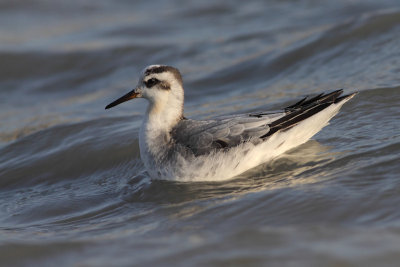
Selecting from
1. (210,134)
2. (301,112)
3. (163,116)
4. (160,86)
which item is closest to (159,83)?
(160,86)

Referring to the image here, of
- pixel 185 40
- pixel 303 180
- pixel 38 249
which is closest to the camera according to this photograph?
pixel 38 249

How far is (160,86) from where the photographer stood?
750cm

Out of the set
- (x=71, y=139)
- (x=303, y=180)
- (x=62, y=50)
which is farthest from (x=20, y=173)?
(x=62, y=50)

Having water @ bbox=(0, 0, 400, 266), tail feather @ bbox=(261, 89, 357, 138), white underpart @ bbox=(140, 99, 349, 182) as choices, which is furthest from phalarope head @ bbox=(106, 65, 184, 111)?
tail feather @ bbox=(261, 89, 357, 138)

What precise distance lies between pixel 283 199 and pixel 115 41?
966cm

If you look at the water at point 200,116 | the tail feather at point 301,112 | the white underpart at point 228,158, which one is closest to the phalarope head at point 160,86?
the white underpart at point 228,158

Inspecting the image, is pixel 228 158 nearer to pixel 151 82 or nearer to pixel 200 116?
pixel 151 82

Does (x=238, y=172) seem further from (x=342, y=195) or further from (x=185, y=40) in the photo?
(x=185, y=40)

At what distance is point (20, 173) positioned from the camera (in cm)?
863

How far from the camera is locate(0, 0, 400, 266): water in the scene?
555 cm

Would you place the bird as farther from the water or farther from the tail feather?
the water

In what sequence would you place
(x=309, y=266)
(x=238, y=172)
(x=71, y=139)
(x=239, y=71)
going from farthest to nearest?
(x=239, y=71) → (x=71, y=139) → (x=238, y=172) → (x=309, y=266)

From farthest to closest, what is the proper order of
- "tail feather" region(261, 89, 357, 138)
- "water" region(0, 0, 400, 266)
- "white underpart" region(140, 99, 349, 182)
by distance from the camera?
"tail feather" region(261, 89, 357, 138), "white underpart" region(140, 99, 349, 182), "water" region(0, 0, 400, 266)

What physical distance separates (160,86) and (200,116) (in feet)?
8.05
